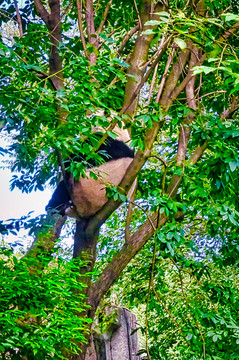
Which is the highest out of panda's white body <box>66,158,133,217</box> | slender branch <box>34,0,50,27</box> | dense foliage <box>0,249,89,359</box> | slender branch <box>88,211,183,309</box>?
slender branch <box>34,0,50,27</box>

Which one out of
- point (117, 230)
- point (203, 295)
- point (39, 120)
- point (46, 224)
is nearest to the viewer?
point (46, 224)

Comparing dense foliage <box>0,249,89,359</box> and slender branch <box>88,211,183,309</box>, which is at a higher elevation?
slender branch <box>88,211,183,309</box>

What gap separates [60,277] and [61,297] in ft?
0.84

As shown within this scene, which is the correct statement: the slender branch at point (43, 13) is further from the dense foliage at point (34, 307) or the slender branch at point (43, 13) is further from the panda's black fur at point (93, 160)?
the dense foliage at point (34, 307)

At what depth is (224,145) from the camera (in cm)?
279

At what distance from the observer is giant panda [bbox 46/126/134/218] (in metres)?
3.19

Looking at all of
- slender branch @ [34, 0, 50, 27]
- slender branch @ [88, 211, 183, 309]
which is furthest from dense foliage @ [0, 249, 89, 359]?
slender branch @ [34, 0, 50, 27]

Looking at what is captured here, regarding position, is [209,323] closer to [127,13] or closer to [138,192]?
[138,192]

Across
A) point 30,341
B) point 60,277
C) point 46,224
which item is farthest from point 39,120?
point 30,341

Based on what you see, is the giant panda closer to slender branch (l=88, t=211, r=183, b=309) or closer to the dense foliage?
slender branch (l=88, t=211, r=183, b=309)

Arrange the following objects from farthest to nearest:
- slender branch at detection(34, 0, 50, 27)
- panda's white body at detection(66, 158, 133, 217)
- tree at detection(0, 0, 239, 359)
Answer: slender branch at detection(34, 0, 50, 27) → panda's white body at detection(66, 158, 133, 217) → tree at detection(0, 0, 239, 359)

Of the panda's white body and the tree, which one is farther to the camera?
the panda's white body

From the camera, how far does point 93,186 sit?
10.6 ft

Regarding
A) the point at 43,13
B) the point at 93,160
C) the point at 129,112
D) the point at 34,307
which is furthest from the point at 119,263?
the point at 43,13
